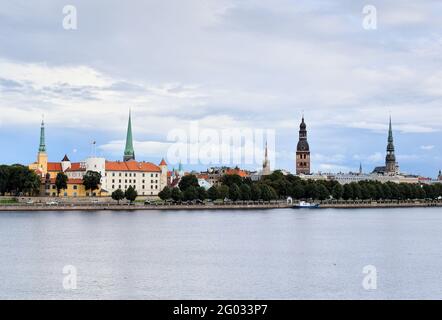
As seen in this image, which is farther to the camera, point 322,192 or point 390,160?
point 390,160

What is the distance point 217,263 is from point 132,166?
7435cm

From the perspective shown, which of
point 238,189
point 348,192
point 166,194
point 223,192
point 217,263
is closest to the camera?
point 217,263

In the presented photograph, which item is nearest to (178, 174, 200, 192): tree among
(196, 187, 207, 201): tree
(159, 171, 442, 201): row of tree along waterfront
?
(159, 171, 442, 201): row of tree along waterfront

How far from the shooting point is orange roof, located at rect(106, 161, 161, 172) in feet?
353

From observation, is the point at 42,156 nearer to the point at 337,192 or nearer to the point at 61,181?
the point at 61,181

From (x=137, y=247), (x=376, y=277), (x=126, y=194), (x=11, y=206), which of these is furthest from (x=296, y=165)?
(x=376, y=277)

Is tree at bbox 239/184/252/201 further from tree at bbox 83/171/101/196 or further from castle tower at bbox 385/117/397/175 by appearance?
castle tower at bbox 385/117/397/175

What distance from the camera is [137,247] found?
43781 mm

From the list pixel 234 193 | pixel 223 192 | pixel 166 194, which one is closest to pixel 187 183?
pixel 223 192

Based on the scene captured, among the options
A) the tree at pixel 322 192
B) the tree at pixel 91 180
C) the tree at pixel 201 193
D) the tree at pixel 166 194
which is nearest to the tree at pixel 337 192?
the tree at pixel 322 192

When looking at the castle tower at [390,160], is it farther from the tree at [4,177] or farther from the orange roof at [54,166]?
the tree at [4,177]

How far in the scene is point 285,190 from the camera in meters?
117
